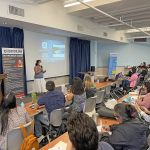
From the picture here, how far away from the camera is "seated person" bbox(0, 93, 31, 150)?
213cm

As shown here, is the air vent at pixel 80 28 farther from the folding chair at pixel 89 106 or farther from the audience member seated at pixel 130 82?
the folding chair at pixel 89 106

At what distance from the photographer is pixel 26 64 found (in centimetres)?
751

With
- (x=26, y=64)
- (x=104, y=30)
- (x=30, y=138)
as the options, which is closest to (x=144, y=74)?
(x=104, y=30)

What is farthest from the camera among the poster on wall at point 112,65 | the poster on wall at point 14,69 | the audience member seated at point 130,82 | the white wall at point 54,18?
the poster on wall at point 112,65

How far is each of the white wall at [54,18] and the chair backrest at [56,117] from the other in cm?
308

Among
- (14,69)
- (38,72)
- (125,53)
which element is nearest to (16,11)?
(14,69)

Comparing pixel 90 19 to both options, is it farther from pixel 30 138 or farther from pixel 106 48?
pixel 30 138

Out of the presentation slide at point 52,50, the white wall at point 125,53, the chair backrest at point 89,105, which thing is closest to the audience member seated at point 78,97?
the chair backrest at point 89,105

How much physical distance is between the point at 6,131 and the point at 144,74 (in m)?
7.31

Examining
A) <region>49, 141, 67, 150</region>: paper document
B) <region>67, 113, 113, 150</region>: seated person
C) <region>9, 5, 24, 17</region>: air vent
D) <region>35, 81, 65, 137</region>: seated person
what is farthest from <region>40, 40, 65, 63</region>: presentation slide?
<region>67, 113, 113, 150</region>: seated person

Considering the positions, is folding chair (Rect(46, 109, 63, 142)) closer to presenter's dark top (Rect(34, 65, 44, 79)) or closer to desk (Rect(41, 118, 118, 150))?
desk (Rect(41, 118, 118, 150))

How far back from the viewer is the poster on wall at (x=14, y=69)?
250 inches

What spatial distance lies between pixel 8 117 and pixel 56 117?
48.3 inches

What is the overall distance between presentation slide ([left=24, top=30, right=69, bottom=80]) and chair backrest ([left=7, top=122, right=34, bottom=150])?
18.4ft
